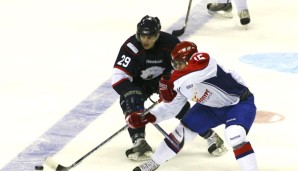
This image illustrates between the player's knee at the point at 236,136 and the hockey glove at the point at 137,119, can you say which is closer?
the player's knee at the point at 236,136

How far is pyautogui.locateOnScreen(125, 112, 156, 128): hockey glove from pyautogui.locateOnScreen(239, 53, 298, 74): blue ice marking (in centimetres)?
221

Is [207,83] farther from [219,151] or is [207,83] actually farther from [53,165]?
[53,165]

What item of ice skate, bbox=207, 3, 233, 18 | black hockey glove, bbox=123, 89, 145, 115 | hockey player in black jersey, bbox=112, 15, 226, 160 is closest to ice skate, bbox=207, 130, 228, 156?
hockey player in black jersey, bbox=112, 15, 226, 160

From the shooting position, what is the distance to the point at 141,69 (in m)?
5.72

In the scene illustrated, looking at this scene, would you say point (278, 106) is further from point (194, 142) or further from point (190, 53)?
point (190, 53)

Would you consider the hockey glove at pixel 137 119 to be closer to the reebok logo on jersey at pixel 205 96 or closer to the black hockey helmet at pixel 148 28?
the reebok logo on jersey at pixel 205 96

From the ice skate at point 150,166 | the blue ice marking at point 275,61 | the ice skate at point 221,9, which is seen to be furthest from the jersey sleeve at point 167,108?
the ice skate at point 221,9

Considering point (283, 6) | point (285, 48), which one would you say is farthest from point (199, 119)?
point (283, 6)

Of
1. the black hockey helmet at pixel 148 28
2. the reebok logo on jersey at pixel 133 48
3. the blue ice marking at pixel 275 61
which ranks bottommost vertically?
the blue ice marking at pixel 275 61

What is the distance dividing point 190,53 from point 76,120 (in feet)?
4.75

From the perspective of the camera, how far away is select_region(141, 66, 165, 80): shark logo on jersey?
573 cm

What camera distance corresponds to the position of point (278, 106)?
6.55 meters

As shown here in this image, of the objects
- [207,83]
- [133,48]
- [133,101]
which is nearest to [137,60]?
[133,48]

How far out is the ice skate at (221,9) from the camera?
8789mm
